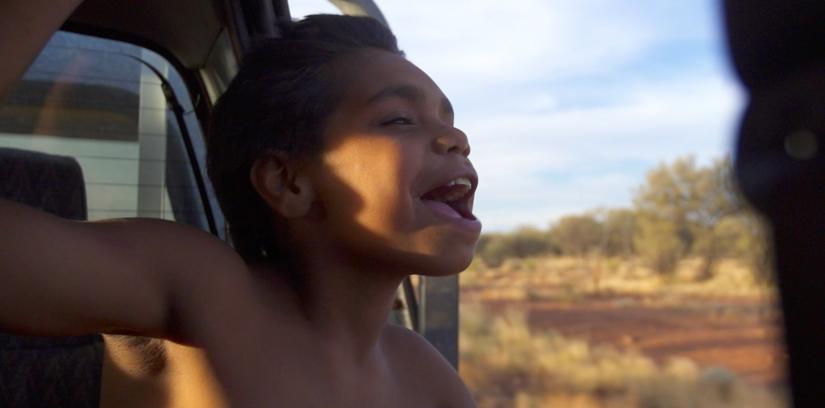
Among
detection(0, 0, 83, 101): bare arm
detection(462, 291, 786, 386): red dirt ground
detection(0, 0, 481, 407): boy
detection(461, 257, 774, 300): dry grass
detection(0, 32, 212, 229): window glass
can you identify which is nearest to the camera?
detection(462, 291, 786, 386): red dirt ground

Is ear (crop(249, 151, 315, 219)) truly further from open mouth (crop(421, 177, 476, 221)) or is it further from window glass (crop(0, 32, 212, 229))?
window glass (crop(0, 32, 212, 229))

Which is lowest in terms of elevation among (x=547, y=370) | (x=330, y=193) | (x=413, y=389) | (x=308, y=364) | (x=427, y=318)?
(x=547, y=370)

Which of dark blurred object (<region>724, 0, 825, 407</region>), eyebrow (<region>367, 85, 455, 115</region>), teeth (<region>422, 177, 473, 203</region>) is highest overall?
dark blurred object (<region>724, 0, 825, 407</region>)

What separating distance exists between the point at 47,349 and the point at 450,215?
1.21 metres

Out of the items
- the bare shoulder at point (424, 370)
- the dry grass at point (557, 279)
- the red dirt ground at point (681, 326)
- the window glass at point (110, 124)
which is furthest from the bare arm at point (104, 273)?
the dry grass at point (557, 279)

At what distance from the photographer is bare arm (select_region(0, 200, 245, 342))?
1.05 metres

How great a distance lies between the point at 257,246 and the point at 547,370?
7781mm

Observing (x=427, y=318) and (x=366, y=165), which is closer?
(x=366, y=165)

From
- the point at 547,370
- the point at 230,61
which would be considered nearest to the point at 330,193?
the point at 230,61

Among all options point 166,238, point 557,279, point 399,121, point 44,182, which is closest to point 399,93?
point 399,121

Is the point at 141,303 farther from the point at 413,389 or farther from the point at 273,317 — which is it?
the point at 413,389

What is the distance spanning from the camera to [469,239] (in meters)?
1.50

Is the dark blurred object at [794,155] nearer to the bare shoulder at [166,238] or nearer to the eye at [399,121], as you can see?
the bare shoulder at [166,238]

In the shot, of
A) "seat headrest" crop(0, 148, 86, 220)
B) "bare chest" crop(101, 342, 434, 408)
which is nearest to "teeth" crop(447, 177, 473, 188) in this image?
"bare chest" crop(101, 342, 434, 408)
